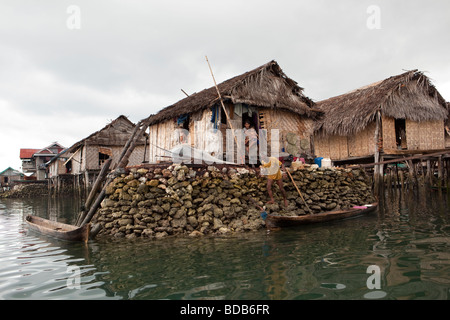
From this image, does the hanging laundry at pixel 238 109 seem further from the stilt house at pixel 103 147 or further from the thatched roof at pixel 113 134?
the thatched roof at pixel 113 134

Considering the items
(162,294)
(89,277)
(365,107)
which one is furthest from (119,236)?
(365,107)

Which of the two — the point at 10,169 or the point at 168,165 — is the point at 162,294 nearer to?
the point at 168,165

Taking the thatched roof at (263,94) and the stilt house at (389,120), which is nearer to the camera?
the thatched roof at (263,94)

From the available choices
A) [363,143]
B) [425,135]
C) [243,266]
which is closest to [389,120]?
[363,143]

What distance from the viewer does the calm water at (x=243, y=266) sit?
3.75 m

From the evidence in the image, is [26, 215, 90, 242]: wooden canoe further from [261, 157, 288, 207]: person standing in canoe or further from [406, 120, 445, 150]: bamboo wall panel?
[406, 120, 445, 150]: bamboo wall panel

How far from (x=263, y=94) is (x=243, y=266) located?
338 inches

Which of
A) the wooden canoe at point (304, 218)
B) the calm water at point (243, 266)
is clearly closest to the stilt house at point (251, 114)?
the wooden canoe at point (304, 218)

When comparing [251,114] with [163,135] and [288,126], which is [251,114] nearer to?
[288,126]

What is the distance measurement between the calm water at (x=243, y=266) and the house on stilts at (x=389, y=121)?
931 cm

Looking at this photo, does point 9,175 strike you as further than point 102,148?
Yes

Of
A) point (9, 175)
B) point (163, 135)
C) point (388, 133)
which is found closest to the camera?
point (163, 135)

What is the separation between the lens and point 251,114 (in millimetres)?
12016

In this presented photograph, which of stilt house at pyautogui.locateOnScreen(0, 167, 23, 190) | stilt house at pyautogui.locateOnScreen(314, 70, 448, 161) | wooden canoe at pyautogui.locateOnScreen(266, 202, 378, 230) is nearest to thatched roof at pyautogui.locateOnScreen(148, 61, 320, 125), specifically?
stilt house at pyautogui.locateOnScreen(314, 70, 448, 161)
